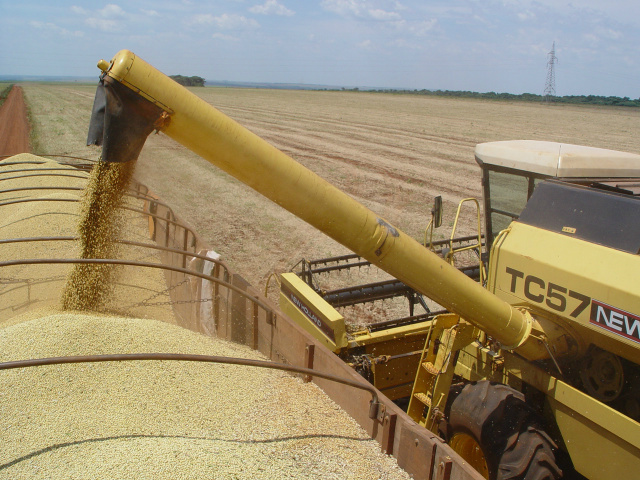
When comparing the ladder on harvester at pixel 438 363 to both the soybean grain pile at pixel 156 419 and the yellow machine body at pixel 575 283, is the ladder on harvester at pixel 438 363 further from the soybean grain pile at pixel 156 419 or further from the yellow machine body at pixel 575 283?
the soybean grain pile at pixel 156 419

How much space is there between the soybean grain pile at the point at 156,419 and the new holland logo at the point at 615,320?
4.24ft

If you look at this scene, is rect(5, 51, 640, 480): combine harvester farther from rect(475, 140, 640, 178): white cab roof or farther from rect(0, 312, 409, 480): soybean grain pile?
rect(0, 312, 409, 480): soybean grain pile

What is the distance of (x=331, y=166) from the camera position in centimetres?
1727

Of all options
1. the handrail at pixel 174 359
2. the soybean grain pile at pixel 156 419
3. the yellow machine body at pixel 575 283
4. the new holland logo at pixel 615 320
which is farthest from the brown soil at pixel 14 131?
the new holland logo at pixel 615 320

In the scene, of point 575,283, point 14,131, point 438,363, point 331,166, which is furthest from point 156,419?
point 14,131

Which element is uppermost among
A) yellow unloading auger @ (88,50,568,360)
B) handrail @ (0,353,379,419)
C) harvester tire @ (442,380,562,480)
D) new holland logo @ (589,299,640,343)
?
yellow unloading auger @ (88,50,568,360)

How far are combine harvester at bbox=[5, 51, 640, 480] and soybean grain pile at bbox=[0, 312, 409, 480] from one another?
277mm

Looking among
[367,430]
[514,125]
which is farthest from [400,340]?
[514,125]

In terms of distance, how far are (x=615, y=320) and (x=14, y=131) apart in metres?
28.4

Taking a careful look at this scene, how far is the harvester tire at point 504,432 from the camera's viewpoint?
2928 mm

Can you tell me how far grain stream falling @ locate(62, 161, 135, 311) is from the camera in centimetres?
358

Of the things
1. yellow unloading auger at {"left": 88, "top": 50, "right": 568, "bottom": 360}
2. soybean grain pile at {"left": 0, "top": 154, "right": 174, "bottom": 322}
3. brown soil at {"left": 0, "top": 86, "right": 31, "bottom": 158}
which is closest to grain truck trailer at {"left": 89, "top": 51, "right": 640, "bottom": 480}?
yellow unloading auger at {"left": 88, "top": 50, "right": 568, "bottom": 360}

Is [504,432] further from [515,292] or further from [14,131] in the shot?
[14,131]

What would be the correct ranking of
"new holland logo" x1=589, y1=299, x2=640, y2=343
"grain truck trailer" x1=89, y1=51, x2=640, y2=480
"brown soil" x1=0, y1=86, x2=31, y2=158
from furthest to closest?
"brown soil" x1=0, y1=86, x2=31, y2=158
"new holland logo" x1=589, y1=299, x2=640, y2=343
"grain truck trailer" x1=89, y1=51, x2=640, y2=480
